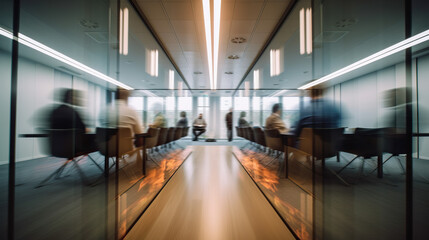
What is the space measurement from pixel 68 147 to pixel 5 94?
492mm

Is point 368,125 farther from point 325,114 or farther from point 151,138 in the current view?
point 151,138

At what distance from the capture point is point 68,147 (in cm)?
117

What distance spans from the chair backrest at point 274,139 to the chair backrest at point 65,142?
9.16ft

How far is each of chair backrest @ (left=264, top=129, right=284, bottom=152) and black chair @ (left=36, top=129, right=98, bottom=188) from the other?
2.70m

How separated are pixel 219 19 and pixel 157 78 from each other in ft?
7.15

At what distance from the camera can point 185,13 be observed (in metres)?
3.19

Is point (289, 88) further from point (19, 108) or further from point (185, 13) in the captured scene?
point (19, 108)

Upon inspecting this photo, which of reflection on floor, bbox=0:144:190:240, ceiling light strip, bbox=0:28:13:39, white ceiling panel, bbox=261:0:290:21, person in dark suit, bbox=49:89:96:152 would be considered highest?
white ceiling panel, bbox=261:0:290:21

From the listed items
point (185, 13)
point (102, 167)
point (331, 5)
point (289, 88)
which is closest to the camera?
point (102, 167)

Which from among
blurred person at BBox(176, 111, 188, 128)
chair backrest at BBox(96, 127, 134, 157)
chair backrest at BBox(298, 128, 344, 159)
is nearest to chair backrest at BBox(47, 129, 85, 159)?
chair backrest at BBox(96, 127, 134, 157)

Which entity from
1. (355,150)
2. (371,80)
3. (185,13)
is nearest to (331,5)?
(371,80)

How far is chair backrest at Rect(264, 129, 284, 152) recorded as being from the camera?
10.5 ft

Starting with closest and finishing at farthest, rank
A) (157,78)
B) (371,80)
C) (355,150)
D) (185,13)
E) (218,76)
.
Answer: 1. (371,80)
2. (355,150)
3. (185,13)
4. (157,78)
5. (218,76)

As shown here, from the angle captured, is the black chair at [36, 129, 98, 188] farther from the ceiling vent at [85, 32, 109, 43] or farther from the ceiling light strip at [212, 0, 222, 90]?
the ceiling light strip at [212, 0, 222, 90]
